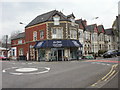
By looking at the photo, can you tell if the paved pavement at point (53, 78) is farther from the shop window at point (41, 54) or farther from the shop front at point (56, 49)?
the shop window at point (41, 54)

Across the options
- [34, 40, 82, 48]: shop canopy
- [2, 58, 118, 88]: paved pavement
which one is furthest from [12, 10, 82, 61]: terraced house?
[2, 58, 118, 88]: paved pavement

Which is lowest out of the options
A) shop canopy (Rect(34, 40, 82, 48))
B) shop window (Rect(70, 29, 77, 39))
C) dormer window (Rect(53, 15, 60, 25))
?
shop canopy (Rect(34, 40, 82, 48))

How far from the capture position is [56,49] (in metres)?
28.9

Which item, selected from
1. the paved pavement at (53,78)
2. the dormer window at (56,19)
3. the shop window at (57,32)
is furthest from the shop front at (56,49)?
the paved pavement at (53,78)

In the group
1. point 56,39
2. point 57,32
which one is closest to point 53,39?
point 56,39

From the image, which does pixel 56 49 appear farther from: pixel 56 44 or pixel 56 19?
pixel 56 19

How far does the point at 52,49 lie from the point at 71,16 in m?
9.22

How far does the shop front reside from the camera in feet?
92.3

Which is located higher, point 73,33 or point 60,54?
point 73,33

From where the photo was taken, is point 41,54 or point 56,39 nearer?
point 56,39

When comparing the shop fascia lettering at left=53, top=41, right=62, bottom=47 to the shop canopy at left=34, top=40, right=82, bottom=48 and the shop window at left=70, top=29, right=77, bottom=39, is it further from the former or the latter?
the shop window at left=70, top=29, right=77, bottom=39

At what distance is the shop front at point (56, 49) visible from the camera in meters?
28.1

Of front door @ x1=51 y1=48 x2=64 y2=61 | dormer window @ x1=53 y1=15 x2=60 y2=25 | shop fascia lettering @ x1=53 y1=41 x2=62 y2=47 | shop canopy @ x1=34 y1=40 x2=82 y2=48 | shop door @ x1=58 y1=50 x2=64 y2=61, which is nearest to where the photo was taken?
shop canopy @ x1=34 y1=40 x2=82 y2=48

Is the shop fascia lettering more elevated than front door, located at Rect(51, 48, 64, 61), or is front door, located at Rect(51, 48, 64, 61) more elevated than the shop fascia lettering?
the shop fascia lettering
